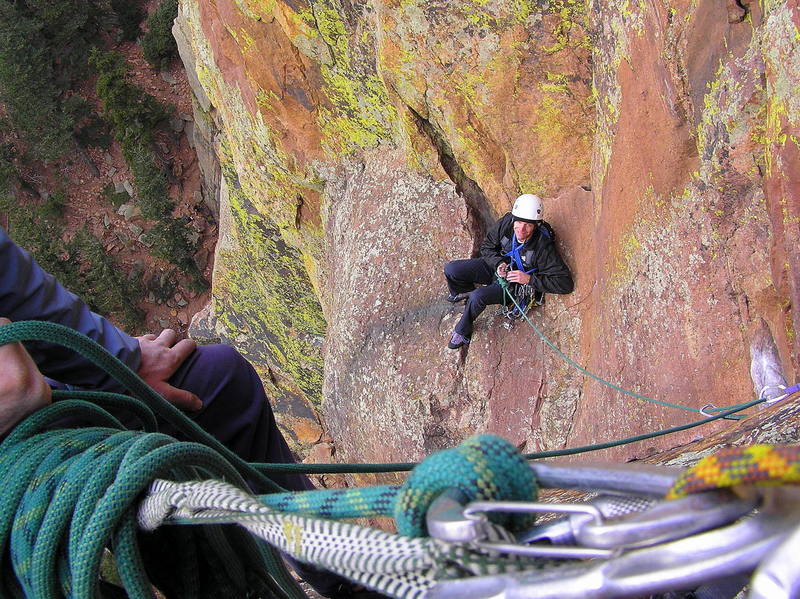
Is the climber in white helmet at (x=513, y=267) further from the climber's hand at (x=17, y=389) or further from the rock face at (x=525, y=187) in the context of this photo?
the climber's hand at (x=17, y=389)

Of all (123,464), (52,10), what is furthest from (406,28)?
(52,10)

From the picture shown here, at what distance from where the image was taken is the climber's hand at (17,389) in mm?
1585

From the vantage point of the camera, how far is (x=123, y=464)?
1.29 meters

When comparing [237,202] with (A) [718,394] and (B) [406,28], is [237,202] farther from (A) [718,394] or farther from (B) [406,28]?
(A) [718,394]

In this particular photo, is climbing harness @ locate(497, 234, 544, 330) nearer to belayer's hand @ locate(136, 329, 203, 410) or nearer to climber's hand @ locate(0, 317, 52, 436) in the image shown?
belayer's hand @ locate(136, 329, 203, 410)

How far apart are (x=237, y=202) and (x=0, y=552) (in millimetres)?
10492

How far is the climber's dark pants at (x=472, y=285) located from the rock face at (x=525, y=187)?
0.84ft

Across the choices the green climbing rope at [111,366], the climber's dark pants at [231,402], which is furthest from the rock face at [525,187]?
the green climbing rope at [111,366]

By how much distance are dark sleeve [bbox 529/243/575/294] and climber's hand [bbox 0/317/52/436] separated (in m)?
4.87

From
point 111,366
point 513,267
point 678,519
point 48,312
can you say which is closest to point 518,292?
point 513,267

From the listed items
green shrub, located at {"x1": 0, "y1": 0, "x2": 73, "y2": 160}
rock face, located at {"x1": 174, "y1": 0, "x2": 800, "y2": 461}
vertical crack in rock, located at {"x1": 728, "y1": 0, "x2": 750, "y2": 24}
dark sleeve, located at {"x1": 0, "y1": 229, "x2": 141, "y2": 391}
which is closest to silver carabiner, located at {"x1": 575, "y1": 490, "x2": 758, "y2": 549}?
dark sleeve, located at {"x1": 0, "y1": 229, "x2": 141, "y2": 391}

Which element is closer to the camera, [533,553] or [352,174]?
[533,553]

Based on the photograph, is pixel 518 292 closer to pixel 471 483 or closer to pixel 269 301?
pixel 471 483

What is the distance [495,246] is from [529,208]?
65cm
